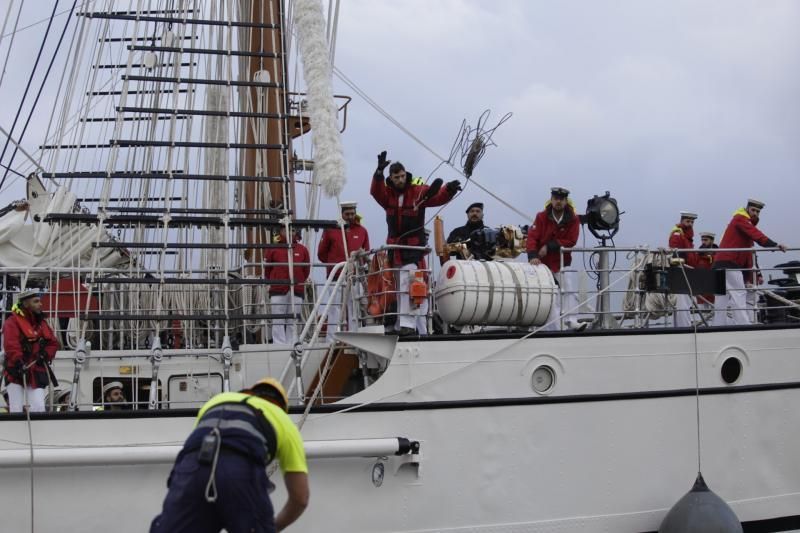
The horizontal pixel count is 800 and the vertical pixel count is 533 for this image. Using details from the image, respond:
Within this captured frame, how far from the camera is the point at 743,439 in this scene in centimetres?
897

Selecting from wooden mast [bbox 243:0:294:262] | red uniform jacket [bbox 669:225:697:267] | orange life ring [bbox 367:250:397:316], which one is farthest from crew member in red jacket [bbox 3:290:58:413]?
red uniform jacket [bbox 669:225:697:267]

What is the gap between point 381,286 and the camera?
8727 millimetres

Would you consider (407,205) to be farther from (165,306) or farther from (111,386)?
(165,306)

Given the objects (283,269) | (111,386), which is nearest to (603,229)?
(283,269)

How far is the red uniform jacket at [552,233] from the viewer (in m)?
9.29

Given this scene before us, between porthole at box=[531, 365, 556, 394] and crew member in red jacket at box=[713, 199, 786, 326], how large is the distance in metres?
2.38

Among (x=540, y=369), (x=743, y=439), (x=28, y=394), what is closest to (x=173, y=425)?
(x=28, y=394)

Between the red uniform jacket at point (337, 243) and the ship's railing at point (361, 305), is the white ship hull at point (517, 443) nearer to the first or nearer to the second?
the ship's railing at point (361, 305)

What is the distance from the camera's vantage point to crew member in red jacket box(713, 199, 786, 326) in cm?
1009

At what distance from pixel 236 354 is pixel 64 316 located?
2494 millimetres

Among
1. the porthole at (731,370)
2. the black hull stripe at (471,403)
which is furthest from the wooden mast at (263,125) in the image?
the porthole at (731,370)

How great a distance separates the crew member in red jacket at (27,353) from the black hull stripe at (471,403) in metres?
0.44

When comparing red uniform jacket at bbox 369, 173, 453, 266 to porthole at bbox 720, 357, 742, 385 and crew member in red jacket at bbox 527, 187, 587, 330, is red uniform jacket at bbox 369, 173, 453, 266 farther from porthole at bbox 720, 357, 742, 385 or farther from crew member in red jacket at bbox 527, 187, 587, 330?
porthole at bbox 720, 357, 742, 385

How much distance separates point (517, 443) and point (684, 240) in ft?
12.5
